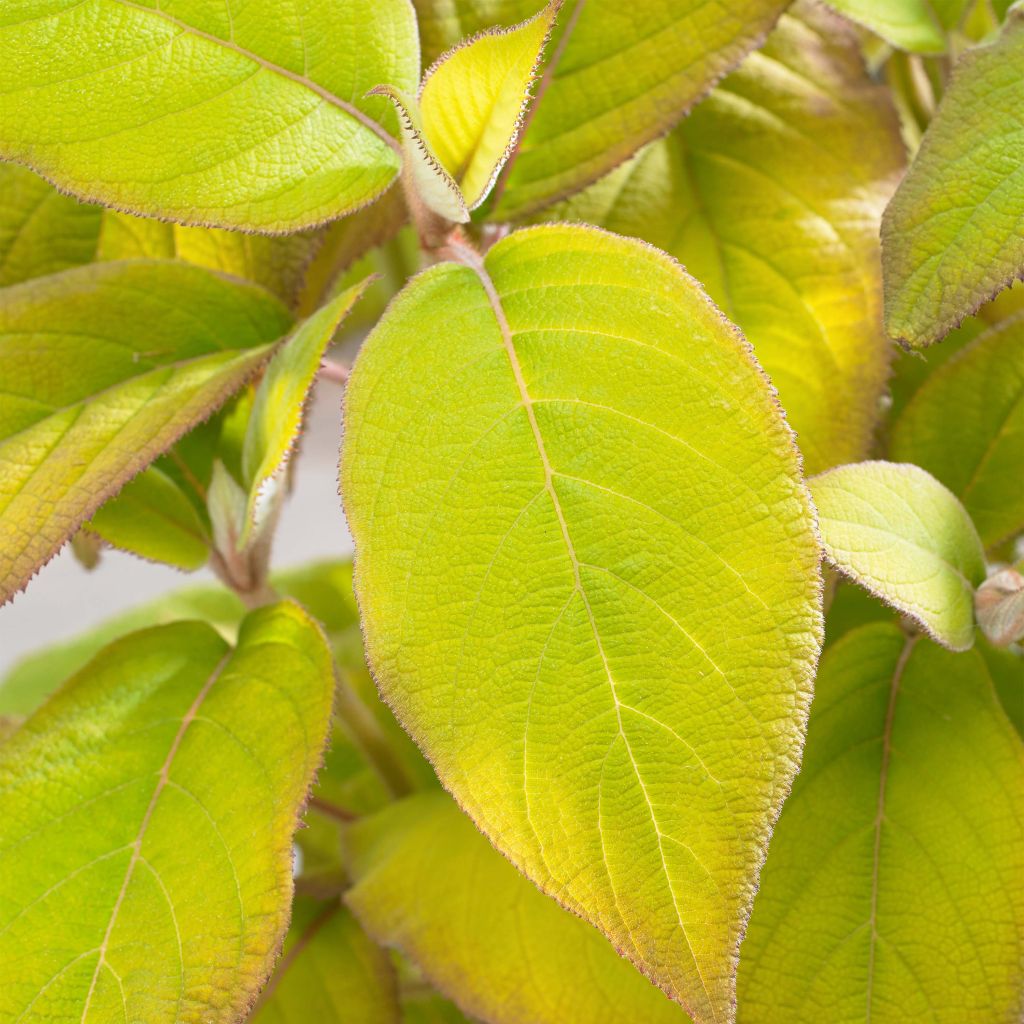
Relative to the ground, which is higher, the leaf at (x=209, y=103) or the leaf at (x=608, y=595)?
the leaf at (x=209, y=103)

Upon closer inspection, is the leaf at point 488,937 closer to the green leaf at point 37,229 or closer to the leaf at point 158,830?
the leaf at point 158,830

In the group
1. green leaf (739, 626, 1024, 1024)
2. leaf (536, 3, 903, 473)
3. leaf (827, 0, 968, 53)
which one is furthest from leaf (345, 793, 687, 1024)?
leaf (827, 0, 968, 53)

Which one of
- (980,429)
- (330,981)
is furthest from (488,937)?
(980,429)

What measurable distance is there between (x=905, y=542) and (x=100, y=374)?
0.66 ft

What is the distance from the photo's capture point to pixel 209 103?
30cm

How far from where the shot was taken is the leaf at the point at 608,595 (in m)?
0.24

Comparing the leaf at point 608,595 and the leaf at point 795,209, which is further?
the leaf at point 795,209

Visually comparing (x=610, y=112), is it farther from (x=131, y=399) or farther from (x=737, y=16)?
(x=131, y=399)

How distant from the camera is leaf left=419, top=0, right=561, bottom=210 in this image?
0.93 ft

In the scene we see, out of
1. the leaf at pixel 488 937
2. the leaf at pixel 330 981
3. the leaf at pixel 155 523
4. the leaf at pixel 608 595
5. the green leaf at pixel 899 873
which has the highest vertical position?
the leaf at pixel 608 595

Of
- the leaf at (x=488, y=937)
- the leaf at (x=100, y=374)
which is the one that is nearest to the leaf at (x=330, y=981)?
the leaf at (x=488, y=937)

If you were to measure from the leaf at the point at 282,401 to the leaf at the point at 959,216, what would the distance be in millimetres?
119

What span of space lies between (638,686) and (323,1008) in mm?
211

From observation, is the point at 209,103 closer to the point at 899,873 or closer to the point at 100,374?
the point at 100,374
